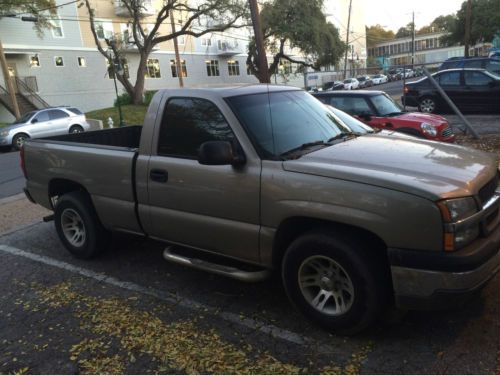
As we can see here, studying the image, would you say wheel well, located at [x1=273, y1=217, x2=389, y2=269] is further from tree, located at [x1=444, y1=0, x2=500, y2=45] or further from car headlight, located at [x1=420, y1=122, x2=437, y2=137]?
tree, located at [x1=444, y1=0, x2=500, y2=45]

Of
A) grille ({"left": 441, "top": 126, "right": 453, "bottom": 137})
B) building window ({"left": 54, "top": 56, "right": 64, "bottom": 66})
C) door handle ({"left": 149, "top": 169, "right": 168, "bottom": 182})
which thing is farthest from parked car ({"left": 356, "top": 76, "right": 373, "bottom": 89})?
door handle ({"left": 149, "top": 169, "right": 168, "bottom": 182})

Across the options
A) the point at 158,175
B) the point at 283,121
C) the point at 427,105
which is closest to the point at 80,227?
the point at 158,175

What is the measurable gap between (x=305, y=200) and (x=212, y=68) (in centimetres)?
4689

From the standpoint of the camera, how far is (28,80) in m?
30.8

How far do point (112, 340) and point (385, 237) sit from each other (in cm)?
219

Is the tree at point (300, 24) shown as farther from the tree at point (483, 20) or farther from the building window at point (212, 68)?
the tree at point (483, 20)

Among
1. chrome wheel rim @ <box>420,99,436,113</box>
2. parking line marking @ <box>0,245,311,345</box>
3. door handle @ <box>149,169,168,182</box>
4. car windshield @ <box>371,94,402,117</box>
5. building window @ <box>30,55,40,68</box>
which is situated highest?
building window @ <box>30,55,40,68</box>

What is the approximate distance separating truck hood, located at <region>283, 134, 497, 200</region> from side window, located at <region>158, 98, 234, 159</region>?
0.77 m

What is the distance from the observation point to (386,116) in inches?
356

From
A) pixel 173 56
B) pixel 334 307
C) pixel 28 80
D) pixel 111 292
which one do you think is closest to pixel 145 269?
pixel 111 292

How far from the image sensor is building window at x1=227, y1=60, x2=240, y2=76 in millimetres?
50781

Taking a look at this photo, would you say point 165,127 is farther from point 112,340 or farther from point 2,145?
point 2,145

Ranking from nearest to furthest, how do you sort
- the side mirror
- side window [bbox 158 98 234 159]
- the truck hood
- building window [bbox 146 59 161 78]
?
the truck hood, the side mirror, side window [bbox 158 98 234 159], building window [bbox 146 59 161 78]

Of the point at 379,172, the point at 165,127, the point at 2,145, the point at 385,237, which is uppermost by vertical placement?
the point at 165,127
